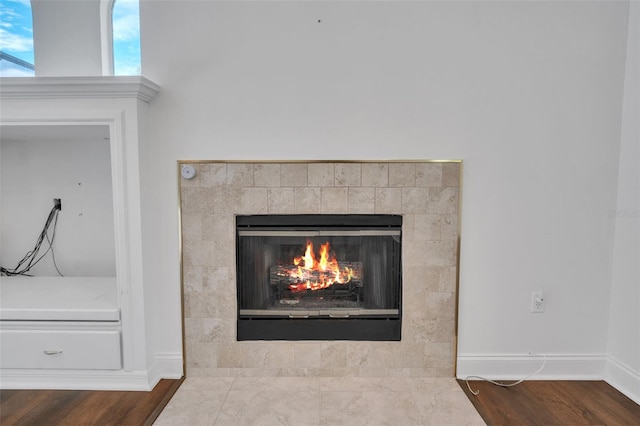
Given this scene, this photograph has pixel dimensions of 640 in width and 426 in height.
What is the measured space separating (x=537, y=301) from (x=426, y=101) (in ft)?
4.15

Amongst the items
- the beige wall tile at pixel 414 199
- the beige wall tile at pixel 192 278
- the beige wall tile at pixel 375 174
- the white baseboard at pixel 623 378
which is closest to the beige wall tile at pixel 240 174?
the beige wall tile at pixel 192 278

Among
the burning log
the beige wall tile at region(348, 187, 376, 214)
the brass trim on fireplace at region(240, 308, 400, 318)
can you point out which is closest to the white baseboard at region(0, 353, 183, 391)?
Answer: the brass trim on fireplace at region(240, 308, 400, 318)

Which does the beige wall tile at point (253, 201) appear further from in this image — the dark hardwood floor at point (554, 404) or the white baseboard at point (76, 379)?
the dark hardwood floor at point (554, 404)

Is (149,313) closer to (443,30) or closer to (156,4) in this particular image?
(156,4)

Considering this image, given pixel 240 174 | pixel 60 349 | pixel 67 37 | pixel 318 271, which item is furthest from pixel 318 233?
pixel 67 37

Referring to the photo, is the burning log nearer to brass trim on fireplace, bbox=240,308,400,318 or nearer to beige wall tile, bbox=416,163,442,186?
brass trim on fireplace, bbox=240,308,400,318

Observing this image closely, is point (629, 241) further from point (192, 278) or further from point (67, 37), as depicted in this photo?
point (67, 37)

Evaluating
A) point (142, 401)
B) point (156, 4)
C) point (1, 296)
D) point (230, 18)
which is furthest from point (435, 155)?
point (1, 296)

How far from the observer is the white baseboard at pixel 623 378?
1995mm

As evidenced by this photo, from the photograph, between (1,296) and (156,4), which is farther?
(1,296)

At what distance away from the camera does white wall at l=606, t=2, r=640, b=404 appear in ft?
6.59

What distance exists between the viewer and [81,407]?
6.20 ft

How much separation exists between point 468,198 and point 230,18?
1596mm

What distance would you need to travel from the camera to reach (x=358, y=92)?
81.7 inches
